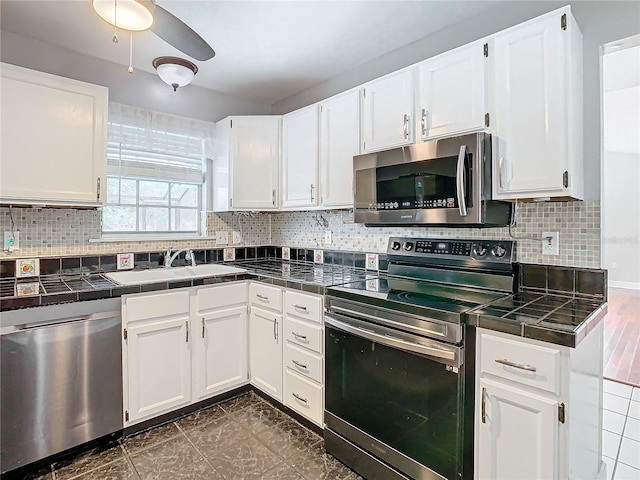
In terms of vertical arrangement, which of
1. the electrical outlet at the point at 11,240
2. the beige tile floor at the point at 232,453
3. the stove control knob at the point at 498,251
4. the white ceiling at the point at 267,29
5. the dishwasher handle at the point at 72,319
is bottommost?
the beige tile floor at the point at 232,453

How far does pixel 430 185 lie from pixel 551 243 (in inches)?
25.7

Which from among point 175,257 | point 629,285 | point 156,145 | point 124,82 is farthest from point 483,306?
point 629,285

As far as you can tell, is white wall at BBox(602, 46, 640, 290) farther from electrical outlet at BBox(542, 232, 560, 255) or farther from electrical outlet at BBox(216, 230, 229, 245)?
electrical outlet at BBox(216, 230, 229, 245)

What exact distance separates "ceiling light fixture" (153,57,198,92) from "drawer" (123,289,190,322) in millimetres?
1266

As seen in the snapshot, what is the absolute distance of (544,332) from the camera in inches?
48.0

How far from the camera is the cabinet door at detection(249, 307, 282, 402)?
2.34 m

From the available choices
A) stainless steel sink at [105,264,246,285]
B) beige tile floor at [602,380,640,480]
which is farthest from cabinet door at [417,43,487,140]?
beige tile floor at [602,380,640,480]

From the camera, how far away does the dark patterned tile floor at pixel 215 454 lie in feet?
5.91

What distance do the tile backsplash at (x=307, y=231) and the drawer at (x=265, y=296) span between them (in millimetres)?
681

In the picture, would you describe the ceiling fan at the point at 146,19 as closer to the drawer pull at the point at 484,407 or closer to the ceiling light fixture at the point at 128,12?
the ceiling light fixture at the point at 128,12

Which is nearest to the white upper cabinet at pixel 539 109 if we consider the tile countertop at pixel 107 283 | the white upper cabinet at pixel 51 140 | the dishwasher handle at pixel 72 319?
the tile countertop at pixel 107 283

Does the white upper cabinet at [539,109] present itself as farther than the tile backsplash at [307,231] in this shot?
No

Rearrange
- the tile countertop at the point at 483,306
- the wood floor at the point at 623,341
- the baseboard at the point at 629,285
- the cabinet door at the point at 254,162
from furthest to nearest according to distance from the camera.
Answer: the baseboard at the point at 629,285 → the wood floor at the point at 623,341 → the cabinet door at the point at 254,162 → the tile countertop at the point at 483,306

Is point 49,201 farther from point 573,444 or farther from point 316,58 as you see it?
point 573,444
